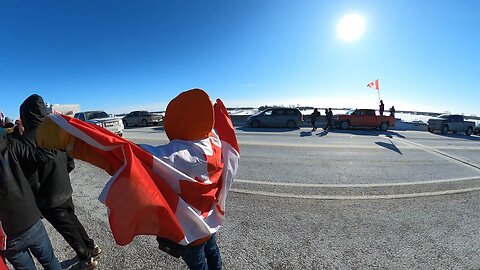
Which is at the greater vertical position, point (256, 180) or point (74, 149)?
point (74, 149)

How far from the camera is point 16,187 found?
194 centimetres

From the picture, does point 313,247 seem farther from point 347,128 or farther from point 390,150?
point 347,128

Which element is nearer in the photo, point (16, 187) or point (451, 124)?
point (16, 187)

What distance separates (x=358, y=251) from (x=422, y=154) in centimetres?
830

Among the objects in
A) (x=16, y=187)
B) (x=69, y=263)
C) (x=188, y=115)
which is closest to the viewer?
(x=188, y=115)

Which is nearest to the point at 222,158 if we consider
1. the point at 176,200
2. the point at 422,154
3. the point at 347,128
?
the point at 176,200

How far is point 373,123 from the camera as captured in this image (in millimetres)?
19531

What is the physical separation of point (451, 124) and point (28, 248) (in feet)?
81.0

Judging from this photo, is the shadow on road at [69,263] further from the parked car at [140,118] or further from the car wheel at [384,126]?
the parked car at [140,118]

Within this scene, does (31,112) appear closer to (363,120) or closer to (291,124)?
(291,124)

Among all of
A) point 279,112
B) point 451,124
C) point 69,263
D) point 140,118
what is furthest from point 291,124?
point 69,263

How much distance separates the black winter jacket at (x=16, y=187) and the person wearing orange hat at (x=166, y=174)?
2.29ft

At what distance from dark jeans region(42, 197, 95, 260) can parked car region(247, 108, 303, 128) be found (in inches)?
708

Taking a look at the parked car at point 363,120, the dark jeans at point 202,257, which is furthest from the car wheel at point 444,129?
the dark jeans at point 202,257
